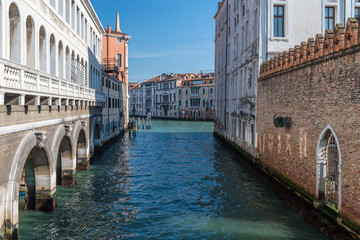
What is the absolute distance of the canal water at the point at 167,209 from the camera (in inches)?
395

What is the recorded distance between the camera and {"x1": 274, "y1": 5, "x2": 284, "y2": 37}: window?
1807 centimetres

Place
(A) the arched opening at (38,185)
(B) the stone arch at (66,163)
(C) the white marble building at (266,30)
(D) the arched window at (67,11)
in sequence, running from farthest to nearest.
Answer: (C) the white marble building at (266,30), (D) the arched window at (67,11), (B) the stone arch at (66,163), (A) the arched opening at (38,185)

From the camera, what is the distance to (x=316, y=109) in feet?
34.9

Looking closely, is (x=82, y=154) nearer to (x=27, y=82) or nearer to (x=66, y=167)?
(x=66, y=167)

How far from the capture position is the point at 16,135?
8188 millimetres

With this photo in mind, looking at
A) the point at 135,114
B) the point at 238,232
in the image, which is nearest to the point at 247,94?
the point at 238,232

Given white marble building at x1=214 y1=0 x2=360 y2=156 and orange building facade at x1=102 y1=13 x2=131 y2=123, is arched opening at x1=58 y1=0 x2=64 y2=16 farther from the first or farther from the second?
orange building facade at x1=102 y1=13 x2=131 y2=123

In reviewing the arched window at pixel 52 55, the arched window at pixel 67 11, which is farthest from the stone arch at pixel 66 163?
the arched window at pixel 67 11

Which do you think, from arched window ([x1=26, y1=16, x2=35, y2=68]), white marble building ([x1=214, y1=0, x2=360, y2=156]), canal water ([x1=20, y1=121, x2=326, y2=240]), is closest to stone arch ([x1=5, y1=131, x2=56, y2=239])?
canal water ([x1=20, y1=121, x2=326, y2=240])

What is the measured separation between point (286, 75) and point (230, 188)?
18.6 feet

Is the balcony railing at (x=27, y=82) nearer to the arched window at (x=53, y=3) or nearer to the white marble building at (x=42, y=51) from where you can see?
the white marble building at (x=42, y=51)

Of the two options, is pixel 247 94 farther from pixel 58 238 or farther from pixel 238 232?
pixel 58 238

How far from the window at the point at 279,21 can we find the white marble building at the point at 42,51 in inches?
427

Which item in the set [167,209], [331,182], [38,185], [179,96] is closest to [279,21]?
[331,182]
